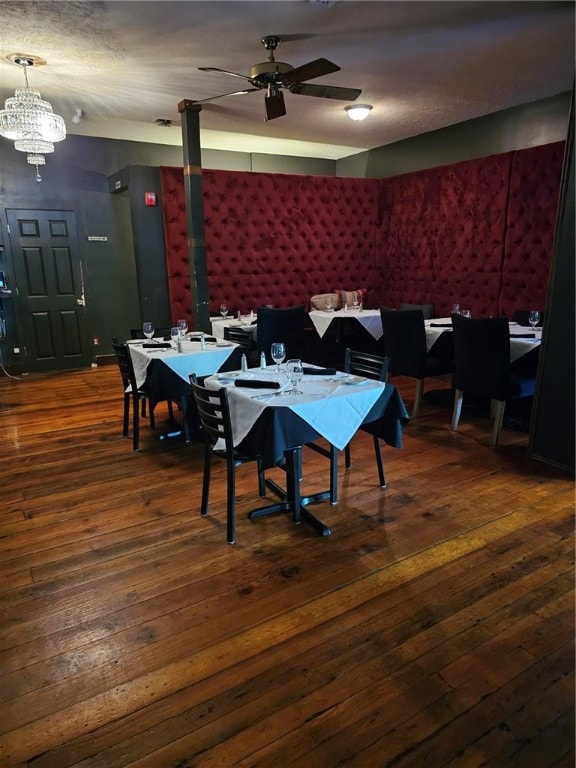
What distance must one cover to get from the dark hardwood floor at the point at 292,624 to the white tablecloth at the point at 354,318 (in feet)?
9.24

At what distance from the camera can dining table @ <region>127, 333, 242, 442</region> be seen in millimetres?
3729

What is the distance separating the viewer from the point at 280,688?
1742 millimetres

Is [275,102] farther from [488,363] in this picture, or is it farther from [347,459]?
[347,459]

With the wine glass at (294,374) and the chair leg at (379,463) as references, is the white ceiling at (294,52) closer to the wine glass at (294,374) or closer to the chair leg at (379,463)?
the wine glass at (294,374)

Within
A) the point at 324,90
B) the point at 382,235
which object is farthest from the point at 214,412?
the point at 382,235

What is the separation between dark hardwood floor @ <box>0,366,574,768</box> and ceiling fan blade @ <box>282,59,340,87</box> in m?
2.75

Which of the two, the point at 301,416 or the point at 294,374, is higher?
the point at 294,374

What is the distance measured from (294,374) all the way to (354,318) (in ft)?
10.9

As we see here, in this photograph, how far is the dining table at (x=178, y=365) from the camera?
3729 mm

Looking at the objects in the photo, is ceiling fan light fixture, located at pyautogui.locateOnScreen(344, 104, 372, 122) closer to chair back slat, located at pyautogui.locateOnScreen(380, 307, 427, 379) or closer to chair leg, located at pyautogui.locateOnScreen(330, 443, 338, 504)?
chair back slat, located at pyautogui.locateOnScreen(380, 307, 427, 379)

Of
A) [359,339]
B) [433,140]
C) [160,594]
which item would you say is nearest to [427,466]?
[160,594]

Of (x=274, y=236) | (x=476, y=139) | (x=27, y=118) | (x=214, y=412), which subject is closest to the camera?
(x=214, y=412)

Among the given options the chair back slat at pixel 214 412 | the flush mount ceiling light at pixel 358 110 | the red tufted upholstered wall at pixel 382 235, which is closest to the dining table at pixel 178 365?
the chair back slat at pixel 214 412

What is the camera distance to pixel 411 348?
4.48 meters
